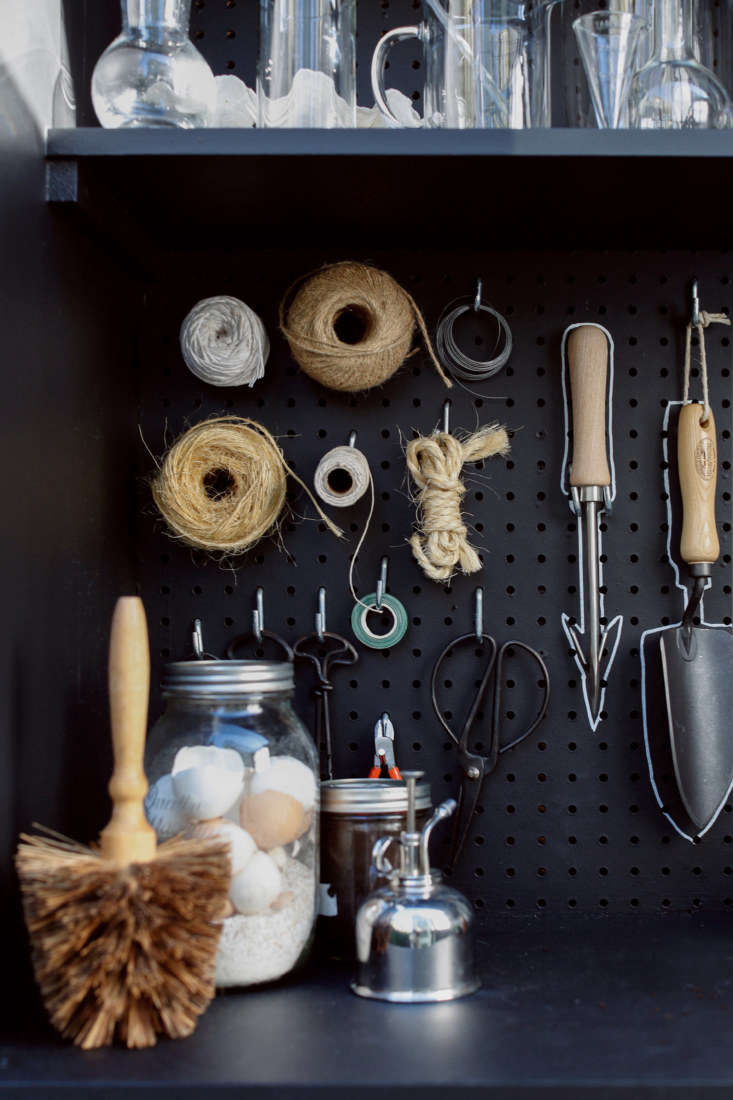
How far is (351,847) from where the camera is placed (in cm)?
108

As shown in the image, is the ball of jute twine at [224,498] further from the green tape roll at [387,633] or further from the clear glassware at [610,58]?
the clear glassware at [610,58]

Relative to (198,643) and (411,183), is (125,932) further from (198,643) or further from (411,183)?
(411,183)

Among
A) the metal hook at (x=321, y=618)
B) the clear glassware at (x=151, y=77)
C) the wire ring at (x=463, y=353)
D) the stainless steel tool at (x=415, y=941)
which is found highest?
the clear glassware at (x=151, y=77)

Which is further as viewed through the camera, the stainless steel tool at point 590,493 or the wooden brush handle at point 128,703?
the stainless steel tool at point 590,493

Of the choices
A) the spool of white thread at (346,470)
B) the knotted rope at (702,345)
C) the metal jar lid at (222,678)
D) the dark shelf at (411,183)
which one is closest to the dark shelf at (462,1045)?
the metal jar lid at (222,678)

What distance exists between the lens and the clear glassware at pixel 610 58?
110cm

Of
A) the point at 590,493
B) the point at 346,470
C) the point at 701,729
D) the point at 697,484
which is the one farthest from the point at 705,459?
the point at 346,470

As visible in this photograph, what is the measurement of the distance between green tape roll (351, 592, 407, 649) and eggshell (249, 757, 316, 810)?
0.84 ft

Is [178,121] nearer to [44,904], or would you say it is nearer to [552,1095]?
[44,904]

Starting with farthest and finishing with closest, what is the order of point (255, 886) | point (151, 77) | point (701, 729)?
point (701, 729) < point (151, 77) < point (255, 886)

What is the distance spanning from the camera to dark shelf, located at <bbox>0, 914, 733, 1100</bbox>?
76cm

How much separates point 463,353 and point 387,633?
329mm

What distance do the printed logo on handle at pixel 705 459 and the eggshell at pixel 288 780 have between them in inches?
21.6

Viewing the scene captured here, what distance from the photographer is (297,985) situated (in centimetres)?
99
